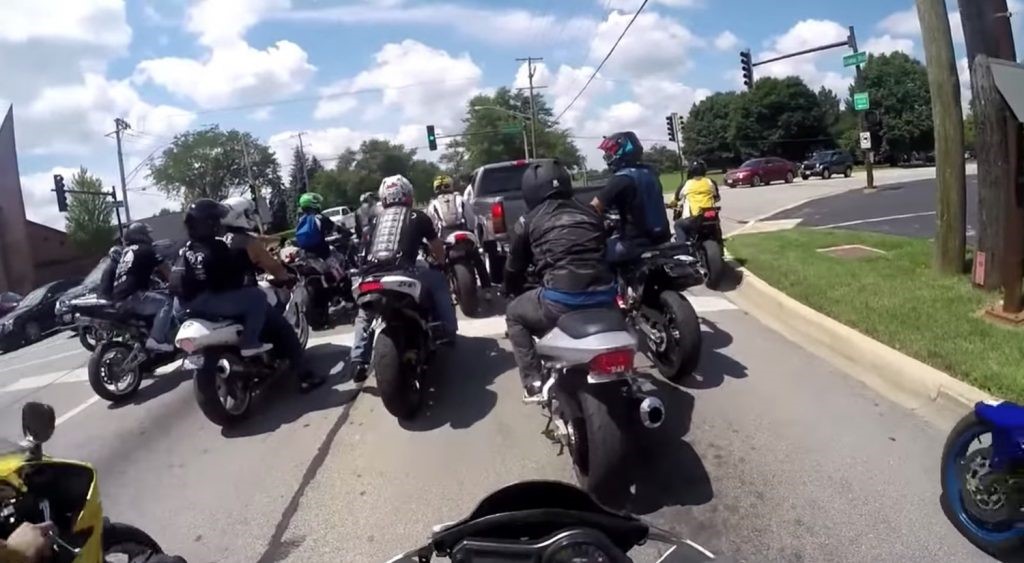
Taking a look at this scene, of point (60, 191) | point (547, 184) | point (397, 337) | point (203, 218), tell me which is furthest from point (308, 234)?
point (60, 191)

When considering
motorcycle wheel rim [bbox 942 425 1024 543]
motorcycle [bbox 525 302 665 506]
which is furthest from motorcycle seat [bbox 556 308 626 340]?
motorcycle wheel rim [bbox 942 425 1024 543]

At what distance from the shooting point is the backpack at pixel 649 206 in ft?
22.1

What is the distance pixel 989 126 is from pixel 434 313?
220 inches

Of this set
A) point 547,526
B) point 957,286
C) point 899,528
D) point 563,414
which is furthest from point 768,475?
point 957,286

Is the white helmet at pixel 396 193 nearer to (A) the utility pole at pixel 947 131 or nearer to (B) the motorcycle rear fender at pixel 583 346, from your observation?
(B) the motorcycle rear fender at pixel 583 346

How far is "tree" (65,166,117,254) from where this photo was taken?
50.4 metres

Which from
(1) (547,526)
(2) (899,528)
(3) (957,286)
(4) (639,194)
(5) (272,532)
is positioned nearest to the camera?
(1) (547,526)

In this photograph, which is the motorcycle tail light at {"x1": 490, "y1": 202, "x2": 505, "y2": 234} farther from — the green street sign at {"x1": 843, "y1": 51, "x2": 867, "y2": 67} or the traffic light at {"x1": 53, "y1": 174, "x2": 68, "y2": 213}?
the traffic light at {"x1": 53, "y1": 174, "x2": 68, "y2": 213}

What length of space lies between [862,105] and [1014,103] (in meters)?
21.3

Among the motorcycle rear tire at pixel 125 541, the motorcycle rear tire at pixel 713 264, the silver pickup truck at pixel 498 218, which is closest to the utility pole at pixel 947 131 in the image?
the motorcycle rear tire at pixel 713 264

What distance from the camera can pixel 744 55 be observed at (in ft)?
103

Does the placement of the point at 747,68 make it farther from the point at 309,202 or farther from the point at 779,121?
the point at 779,121

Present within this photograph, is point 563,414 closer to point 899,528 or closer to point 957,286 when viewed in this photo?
point 899,528

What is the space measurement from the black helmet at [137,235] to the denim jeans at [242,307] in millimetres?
2055
